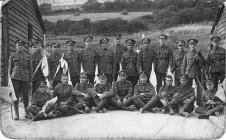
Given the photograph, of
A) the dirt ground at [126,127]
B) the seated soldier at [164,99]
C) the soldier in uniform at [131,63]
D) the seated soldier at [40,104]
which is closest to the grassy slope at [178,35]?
the soldier in uniform at [131,63]

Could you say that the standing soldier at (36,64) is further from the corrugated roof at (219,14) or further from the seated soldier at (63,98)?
the corrugated roof at (219,14)

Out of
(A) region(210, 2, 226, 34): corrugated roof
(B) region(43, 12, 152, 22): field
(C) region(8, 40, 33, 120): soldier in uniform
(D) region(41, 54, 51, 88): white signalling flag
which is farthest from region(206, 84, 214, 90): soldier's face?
(C) region(8, 40, 33, 120): soldier in uniform

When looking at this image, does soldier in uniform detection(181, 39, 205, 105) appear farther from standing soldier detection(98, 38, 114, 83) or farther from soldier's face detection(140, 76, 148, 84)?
Answer: standing soldier detection(98, 38, 114, 83)

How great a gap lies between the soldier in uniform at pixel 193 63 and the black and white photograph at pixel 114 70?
18mm

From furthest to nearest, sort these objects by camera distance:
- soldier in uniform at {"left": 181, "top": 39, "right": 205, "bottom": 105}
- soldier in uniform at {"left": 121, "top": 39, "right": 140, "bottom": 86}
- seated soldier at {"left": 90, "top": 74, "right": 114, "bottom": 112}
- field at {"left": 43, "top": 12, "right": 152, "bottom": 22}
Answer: field at {"left": 43, "top": 12, "right": 152, "bottom": 22}, soldier in uniform at {"left": 121, "top": 39, "right": 140, "bottom": 86}, soldier in uniform at {"left": 181, "top": 39, "right": 205, "bottom": 105}, seated soldier at {"left": 90, "top": 74, "right": 114, "bottom": 112}

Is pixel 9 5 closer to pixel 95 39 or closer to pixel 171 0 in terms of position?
pixel 95 39

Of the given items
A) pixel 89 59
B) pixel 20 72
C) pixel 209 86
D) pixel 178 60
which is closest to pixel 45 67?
pixel 20 72

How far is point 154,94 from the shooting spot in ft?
21.4

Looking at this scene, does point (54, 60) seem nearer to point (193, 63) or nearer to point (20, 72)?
point (20, 72)

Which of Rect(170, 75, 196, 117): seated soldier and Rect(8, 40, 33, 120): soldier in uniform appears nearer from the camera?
Rect(170, 75, 196, 117): seated soldier

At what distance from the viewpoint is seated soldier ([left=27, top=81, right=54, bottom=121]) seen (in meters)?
6.48

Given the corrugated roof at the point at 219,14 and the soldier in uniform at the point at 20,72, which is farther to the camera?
the corrugated roof at the point at 219,14

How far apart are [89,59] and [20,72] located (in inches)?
49.7

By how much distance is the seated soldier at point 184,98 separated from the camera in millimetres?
6445
